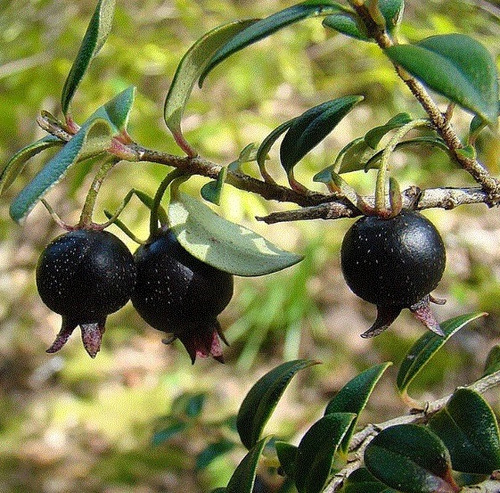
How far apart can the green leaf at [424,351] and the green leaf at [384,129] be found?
0.26 m

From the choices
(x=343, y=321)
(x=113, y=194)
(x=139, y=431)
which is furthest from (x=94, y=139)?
(x=343, y=321)

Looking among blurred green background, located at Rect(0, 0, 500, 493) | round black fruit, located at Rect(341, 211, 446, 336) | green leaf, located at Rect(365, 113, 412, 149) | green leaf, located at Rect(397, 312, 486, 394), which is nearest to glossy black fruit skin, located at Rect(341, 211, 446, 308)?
round black fruit, located at Rect(341, 211, 446, 336)

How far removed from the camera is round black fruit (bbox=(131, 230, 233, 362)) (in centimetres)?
73

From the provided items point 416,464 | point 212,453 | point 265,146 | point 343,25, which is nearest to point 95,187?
point 265,146

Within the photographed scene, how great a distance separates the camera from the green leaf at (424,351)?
885mm

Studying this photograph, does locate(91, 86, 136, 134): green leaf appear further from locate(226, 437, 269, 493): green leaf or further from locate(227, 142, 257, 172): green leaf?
Answer: locate(226, 437, 269, 493): green leaf

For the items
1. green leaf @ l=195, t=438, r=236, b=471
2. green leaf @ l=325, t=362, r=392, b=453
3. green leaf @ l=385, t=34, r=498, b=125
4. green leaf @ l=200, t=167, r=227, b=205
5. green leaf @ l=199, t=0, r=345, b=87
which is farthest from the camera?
green leaf @ l=195, t=438, r=236, b=471

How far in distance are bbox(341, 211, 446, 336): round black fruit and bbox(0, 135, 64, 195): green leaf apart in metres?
0.31

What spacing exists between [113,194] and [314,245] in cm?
102

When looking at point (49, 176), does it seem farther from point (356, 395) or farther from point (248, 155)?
point (356, 395)

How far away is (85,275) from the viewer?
0.70 meters

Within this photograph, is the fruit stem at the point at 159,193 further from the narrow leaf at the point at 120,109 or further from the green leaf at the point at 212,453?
the green leaf at the point at 212,453

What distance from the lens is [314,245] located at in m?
3.35

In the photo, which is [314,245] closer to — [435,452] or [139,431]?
[139,431]
